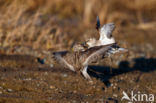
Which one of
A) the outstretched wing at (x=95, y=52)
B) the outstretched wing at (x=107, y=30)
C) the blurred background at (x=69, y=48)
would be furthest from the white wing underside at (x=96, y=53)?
the blurred background at (x=69, y=48)

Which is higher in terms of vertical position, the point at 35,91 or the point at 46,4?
the point at 46,4

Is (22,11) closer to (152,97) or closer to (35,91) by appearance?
(35,91)

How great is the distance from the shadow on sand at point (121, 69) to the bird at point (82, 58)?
27.5 inches

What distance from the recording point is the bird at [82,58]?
4.99 metres

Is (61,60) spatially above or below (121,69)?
above

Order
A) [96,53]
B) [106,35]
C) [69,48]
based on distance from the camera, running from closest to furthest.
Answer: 1. [96,53]
2. [106,35]
3. [69,48]

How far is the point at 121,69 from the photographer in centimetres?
721

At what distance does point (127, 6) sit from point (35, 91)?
24.4ft

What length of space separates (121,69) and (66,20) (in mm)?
3627

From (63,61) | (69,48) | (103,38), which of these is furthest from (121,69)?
(63,61)

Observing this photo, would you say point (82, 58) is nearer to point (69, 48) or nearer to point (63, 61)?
point (63, 61)

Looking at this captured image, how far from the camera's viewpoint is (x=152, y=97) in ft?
17.6

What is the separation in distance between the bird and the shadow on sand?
699 mm

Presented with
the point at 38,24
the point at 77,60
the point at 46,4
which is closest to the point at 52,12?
the point at 46,4
